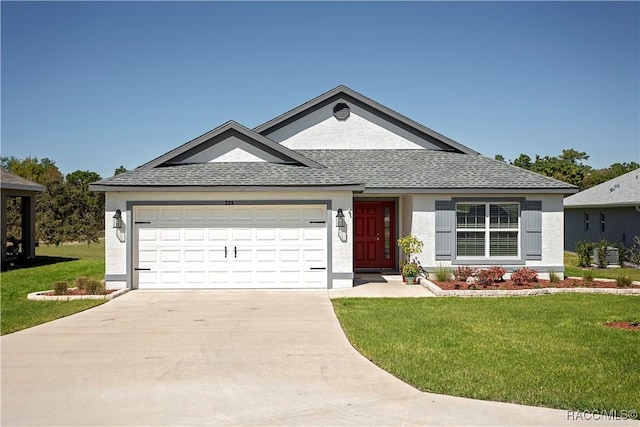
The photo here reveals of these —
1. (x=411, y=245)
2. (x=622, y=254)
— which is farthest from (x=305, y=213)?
(x=622, y=254)

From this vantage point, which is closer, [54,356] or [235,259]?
[54,356]

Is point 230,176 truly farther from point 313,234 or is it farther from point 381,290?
point 381,290

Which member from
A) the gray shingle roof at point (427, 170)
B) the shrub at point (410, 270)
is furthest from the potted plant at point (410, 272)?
the gray shingle roof at point (427, 170)

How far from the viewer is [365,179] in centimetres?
1872

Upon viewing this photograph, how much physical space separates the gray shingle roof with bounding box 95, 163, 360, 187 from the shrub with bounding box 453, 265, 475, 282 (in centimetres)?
384

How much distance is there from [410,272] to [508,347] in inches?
323

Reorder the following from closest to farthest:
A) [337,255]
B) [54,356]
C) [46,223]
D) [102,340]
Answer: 1. [54,356]
2. [102,340]
3. [337,255]
4. [46,223]

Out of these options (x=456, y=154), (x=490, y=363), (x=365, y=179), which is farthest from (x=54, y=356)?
(x=456, y=154)

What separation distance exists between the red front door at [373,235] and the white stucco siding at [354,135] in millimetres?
2304

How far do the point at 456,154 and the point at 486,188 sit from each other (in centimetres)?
373

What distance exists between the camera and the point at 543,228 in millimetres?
18109

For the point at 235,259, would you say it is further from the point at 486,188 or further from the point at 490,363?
the point at 490,363

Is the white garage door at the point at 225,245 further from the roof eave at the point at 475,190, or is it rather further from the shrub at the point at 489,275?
the shrub at the point at 489,275

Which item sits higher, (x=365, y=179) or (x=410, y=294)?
(x=365, y=179)
